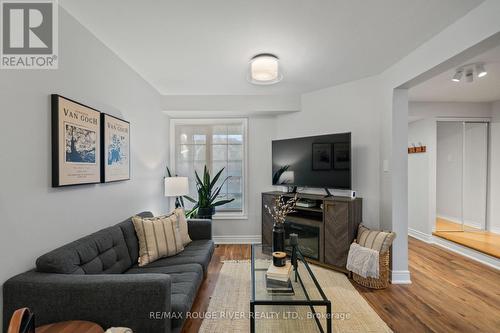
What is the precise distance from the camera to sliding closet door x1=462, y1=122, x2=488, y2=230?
4.22 metres

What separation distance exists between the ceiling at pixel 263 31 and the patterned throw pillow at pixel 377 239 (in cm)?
197

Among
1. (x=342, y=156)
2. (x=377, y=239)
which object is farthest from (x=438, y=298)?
(x=342, y=156)

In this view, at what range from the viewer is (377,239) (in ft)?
8.77

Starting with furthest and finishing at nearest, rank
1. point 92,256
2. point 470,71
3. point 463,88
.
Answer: point 463,88, point 470,71, point 92,256

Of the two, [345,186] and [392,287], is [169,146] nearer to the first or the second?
[345,186]

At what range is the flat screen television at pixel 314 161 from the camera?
310 centimetres

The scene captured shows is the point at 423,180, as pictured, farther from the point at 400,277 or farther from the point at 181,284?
the point at 181,284

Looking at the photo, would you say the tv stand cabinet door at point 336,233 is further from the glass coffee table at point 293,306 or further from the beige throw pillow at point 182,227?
the beige throw pillow at point 182,227

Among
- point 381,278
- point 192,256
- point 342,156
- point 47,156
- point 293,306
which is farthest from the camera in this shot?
point 342,156

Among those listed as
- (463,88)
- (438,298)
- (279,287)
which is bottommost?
(438,298)

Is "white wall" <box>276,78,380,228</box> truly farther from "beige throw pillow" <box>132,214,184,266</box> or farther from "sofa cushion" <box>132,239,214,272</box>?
"beige throw pillow" <box>132,214,184,266</box>

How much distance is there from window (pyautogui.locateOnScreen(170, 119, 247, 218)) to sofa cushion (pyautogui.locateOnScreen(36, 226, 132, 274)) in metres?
2.19

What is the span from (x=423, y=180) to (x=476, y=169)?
3.28ft

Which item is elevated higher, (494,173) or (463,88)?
(463,88)
